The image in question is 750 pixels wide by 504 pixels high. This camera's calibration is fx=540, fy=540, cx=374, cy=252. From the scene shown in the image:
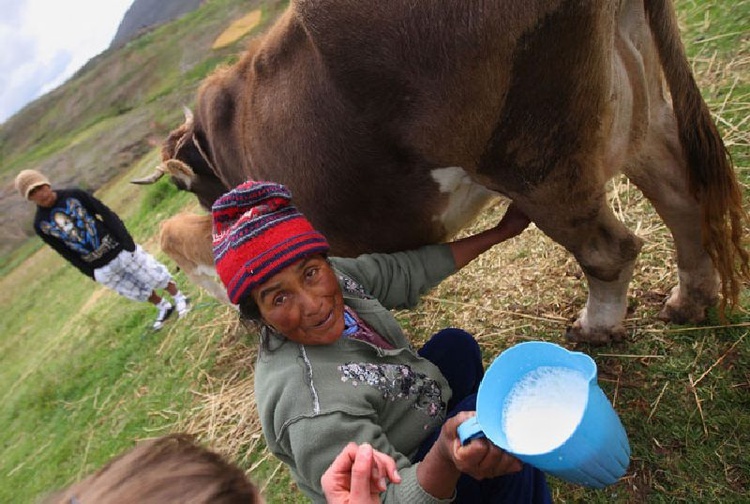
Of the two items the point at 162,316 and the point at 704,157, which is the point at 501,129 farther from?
the point at 162,316

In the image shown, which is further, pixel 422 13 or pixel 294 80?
pixel 294 80

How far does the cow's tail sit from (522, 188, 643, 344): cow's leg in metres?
0.32

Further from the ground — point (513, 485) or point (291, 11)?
point (291, 11)

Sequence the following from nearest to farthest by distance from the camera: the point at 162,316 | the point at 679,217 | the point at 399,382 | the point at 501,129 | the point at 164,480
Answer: the point at 164,480, the point at 399,382, the point at 501,129, the point at 679,217, the point at 162,316

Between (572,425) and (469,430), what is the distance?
0.69 feet

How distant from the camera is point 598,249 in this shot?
2285mm

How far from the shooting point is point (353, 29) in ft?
6.16

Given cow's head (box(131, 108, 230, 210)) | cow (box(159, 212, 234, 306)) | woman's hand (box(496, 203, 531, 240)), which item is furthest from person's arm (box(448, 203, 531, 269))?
cow (box(159, 212, 234, 306))

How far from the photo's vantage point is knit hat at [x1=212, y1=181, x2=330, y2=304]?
5.08 feet

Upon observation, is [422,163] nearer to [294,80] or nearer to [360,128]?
[360,128]

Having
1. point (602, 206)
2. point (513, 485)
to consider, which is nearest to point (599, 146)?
point (602, 206)

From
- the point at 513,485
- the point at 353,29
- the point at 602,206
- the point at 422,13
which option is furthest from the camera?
the point at 602,206

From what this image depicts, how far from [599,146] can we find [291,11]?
4.77 ft

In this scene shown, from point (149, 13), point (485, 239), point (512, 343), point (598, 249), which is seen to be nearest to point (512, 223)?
point (485, 239)
